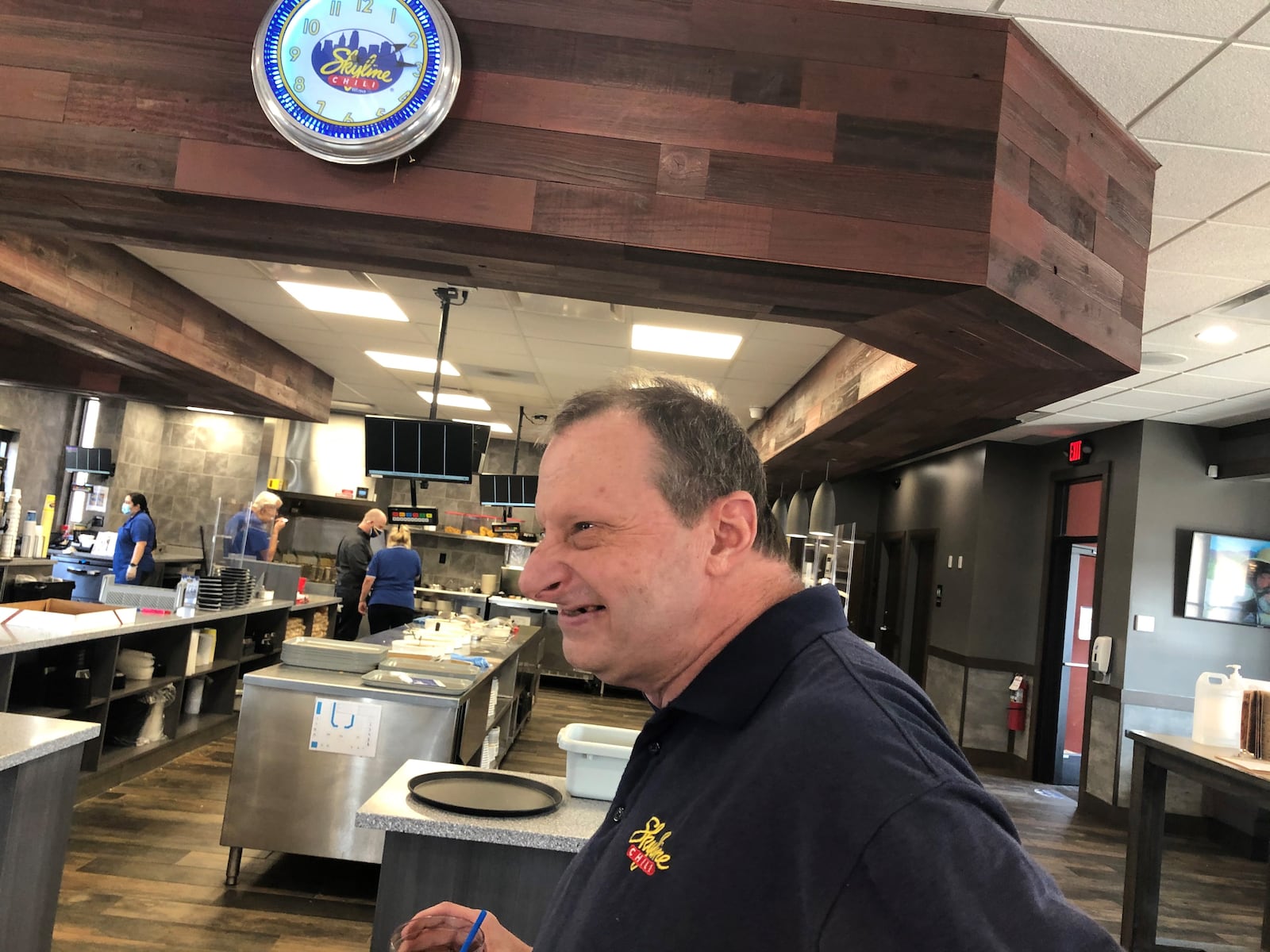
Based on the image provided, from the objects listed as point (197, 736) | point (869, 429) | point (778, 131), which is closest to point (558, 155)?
point (778, 131)

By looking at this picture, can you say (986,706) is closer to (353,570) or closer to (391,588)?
(391,588)

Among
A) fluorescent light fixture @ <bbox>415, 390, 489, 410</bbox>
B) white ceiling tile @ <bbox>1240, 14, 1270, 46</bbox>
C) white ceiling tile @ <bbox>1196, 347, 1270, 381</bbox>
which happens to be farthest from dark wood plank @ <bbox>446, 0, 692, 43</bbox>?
fluorescent light fixture @ <bbox>415, 390, 489, 410</bbox>

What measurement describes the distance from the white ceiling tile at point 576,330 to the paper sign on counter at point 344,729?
3193 millimetres

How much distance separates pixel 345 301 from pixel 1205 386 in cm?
590

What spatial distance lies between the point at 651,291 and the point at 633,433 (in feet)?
6.72

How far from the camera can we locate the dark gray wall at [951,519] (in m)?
9.23

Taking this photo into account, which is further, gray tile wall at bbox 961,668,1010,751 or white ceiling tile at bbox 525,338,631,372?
gray tile wall at bbox 961,668,1010,751

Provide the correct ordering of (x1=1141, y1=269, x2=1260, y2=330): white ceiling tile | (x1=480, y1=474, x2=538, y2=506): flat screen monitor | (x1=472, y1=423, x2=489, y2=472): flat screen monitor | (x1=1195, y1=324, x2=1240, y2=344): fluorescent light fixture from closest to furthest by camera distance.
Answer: (x1=1141, y1=269, x2=1260, y2=330): white ceiling tile < (x1=1195, y1=324, x2=1240, y2=344): fluorescent light fixture < (x1=472, y1=423, x2=489, y2=472): flat screen monitor < (x1=480, y1=474, x2=538, y2=506): flat screen monitor

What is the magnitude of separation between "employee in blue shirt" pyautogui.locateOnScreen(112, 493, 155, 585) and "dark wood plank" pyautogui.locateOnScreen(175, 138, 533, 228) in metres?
6.49

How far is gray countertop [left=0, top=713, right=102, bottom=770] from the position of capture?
2250 millimetres

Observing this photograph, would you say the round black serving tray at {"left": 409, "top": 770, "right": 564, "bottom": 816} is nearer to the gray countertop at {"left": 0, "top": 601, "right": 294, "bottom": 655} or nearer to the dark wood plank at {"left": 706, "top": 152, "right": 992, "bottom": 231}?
the dark wood plank at {"left": 706, "top": 152, "right": 992, "bottom": 231}

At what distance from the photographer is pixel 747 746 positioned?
85cm

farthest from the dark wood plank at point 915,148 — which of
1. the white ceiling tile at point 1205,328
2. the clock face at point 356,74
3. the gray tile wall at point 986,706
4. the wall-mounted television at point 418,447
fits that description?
the gray tile wall at point 986,706

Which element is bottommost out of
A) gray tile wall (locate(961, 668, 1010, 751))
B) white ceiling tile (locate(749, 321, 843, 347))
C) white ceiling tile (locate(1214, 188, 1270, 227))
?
gray tile wall (locate(961, 668, 1010, 751))
